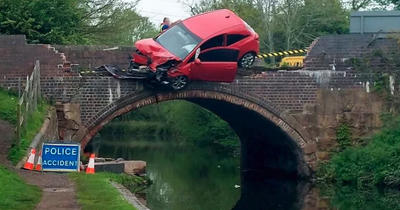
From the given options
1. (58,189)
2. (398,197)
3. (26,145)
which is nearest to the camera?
(58,189)

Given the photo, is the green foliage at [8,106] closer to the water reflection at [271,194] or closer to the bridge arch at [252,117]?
the bridge arch at [252,117]

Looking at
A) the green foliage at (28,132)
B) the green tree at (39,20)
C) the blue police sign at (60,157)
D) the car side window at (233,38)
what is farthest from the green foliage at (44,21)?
the blue police sign at (60,157)

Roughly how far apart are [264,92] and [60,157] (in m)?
8.52

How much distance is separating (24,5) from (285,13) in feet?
57.6

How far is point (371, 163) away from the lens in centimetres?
2381

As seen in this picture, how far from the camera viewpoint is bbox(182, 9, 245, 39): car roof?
2270 centimetres

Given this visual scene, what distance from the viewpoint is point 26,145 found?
59.1 ft

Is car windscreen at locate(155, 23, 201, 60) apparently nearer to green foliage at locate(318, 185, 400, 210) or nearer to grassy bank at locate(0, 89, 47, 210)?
grassy bank at locate(0, 89, 47, 210)

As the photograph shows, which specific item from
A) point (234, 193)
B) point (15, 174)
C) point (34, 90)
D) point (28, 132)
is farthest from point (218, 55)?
point (15, 174)

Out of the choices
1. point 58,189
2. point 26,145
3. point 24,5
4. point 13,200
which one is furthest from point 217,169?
point 13,200

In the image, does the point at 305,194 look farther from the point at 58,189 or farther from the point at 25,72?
the point at 58,189

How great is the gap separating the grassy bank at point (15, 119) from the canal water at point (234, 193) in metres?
3.12

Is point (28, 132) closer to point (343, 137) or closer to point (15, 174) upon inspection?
point (15, 174)

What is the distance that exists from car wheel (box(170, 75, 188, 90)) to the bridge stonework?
2.24 feet
